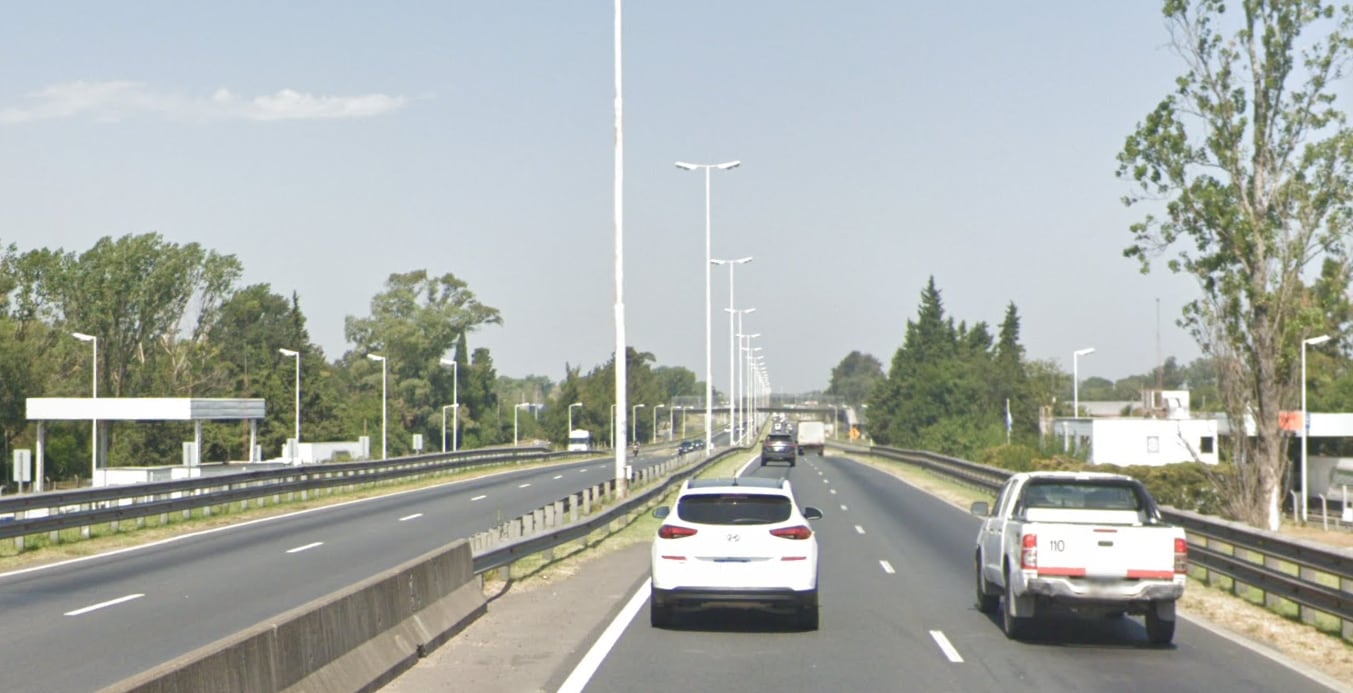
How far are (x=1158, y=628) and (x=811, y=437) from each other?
9904cm

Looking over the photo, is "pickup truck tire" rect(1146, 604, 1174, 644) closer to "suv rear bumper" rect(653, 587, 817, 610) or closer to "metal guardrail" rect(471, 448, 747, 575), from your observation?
"suv rear bumper" rect(653, 587, 817, 610)

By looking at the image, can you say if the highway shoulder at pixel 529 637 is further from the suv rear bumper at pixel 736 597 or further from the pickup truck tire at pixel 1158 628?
the pickup truck tire at pixel 1158 628

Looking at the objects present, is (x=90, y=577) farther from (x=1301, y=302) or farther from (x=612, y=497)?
(x=1301, y=302)

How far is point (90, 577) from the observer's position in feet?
76.1

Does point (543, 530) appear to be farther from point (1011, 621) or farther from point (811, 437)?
point (811, 437)

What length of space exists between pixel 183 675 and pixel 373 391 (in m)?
138

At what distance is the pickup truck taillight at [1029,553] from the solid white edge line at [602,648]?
13.8ft

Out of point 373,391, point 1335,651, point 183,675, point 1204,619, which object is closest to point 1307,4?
point 1204,619

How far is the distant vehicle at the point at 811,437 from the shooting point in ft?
376

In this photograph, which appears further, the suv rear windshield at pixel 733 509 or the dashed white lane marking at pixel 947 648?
the suv rear windshield at pixel 733 509

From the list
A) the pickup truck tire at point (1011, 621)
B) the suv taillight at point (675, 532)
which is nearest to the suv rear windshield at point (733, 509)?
the suv taillight at point (675, 532)

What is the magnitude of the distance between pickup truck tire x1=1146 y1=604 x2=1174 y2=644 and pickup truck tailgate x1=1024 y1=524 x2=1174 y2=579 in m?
0.51

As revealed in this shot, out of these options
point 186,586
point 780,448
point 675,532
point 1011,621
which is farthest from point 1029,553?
point 780,448

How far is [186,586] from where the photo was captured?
2173cm
